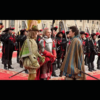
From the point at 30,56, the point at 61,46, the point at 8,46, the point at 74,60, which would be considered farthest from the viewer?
the point at 61,46

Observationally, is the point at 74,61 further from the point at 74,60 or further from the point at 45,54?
the point at 45,54

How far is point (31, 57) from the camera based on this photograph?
13.9 feet

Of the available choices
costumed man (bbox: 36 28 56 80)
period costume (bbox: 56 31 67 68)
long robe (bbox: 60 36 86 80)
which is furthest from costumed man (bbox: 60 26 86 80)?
period costume (bbox: 56 31 67 68)

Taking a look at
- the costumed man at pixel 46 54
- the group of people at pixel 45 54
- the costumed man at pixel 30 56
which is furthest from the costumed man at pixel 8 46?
the costumed man at pixel 30 56

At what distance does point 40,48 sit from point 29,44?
749 millimetres

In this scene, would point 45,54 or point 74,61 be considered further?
point 45,54

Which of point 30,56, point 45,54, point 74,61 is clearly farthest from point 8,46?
point 74,61

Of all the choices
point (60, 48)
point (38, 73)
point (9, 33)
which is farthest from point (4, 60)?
point (38, 73)

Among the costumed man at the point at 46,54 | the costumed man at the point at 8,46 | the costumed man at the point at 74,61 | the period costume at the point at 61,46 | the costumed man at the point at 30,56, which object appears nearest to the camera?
the costumed man at the point at 74,61

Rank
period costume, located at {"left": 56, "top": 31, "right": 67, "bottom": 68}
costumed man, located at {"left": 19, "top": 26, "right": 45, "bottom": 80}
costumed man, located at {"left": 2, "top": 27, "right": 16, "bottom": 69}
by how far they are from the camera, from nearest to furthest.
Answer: costumed man, located at {"left": 19, "top": 26, "right": 45, "bottom": 80}, costumed man, located at {"left": 2, "top": 27, "right": 16, "bottom": 69}, period costume, located at {"left": 56, "top": 31, "right": 67, "bottom": 68}

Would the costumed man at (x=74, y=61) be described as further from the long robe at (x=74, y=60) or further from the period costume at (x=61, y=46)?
the period costume at (x=61, y=46)

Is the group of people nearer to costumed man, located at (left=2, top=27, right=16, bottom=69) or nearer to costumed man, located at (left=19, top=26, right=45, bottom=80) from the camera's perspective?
costumed man, located at (left=19, top=26, right=45, bottom=80)

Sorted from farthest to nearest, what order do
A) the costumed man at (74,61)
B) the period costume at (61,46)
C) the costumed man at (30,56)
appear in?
1. the period costume at (61,46)
2. the costumed man at (30,56)
3. the costumed man at (74,61)

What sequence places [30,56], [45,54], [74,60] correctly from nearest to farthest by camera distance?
[74,60] < [30,56] < [45,54]
